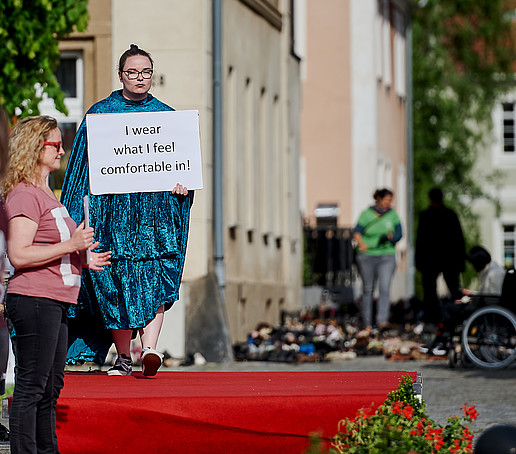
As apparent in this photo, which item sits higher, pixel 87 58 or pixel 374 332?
pixel 87 58

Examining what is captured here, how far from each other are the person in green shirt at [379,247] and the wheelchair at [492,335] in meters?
4.73

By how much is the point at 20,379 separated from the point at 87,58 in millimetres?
11292

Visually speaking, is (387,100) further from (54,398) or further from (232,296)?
(54,398)

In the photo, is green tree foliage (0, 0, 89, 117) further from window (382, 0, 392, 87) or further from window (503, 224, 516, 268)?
window (503, 224, 516, 268)

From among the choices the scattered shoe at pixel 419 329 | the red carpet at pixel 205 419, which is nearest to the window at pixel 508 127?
the scattered shoe at pixel 419 329

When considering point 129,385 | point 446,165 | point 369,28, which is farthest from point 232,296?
point 446,165

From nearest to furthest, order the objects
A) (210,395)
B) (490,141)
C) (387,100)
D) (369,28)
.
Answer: (210,395), (369,28), (387,100), (490,141)

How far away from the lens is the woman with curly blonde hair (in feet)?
21.6

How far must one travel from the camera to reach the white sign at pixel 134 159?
8703 millimetres

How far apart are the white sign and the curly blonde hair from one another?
1874 mm

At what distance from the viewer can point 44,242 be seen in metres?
6.66

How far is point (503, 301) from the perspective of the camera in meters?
14.9

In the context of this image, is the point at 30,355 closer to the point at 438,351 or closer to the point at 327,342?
the point at 438,351

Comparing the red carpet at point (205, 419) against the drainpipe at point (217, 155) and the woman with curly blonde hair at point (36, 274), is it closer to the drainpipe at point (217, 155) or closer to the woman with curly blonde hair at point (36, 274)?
the woman with curly blonde hair at point (36, 274)
